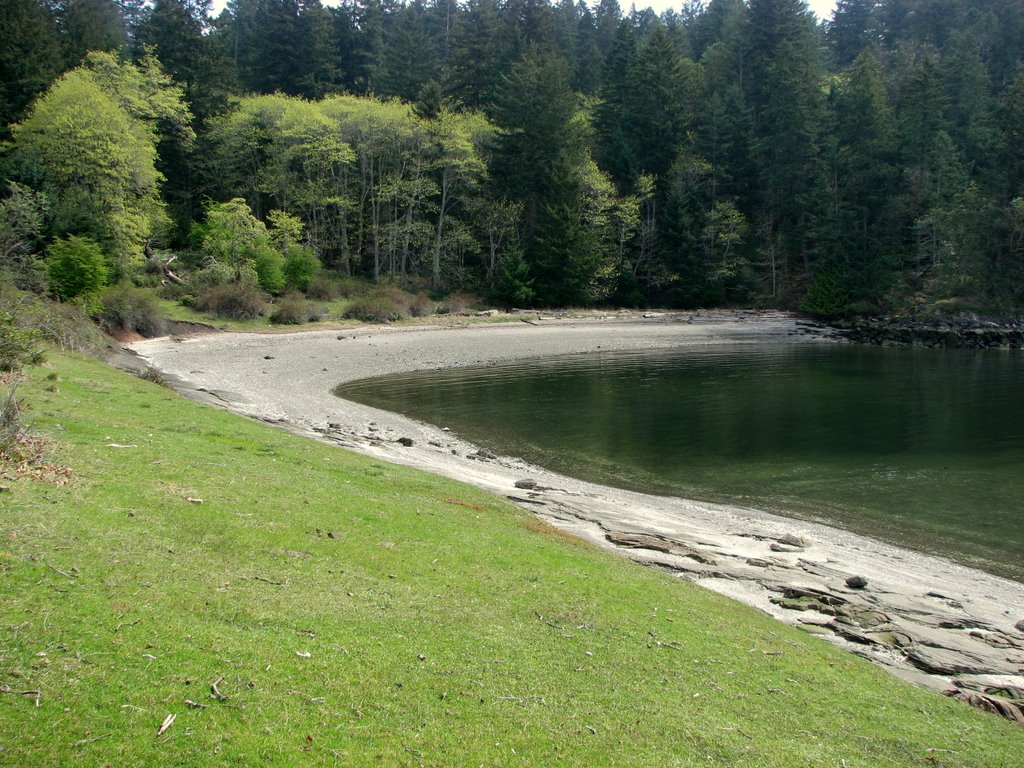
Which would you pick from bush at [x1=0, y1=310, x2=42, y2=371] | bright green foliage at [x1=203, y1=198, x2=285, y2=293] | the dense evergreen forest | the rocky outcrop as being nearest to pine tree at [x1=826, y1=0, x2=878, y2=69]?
the dense evergreen forest

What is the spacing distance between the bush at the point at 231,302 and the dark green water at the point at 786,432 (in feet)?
56.8

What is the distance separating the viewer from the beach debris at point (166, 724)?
15.6ft

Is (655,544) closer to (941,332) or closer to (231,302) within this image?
(231,302)

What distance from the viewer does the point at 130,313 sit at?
129ft

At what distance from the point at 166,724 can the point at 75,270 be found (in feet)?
125

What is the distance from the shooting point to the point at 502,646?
7047mm

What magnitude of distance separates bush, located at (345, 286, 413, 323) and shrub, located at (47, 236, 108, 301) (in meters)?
19.3

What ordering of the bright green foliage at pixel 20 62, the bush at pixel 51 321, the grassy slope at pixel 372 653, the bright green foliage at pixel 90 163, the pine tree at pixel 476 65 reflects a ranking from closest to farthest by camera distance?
the grassy slope at pixel 372 653 → the bush at pixel 51 321 → the bright green foliage at pixel 90 163 → the bright green foliage at pixel 20 62 → the pine tree at pixel 476 65

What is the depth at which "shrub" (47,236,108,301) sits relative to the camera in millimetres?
36031

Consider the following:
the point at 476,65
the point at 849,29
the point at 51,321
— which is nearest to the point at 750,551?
the point at 51,321

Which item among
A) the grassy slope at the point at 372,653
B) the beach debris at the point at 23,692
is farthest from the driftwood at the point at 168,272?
the beach debris at the point at 23,692

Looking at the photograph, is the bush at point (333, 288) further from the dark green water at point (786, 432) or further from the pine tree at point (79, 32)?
the pine tree at point (79, 32)

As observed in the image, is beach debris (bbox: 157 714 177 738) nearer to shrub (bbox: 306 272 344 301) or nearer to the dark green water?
the dark green water

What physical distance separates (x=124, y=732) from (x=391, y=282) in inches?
2429
